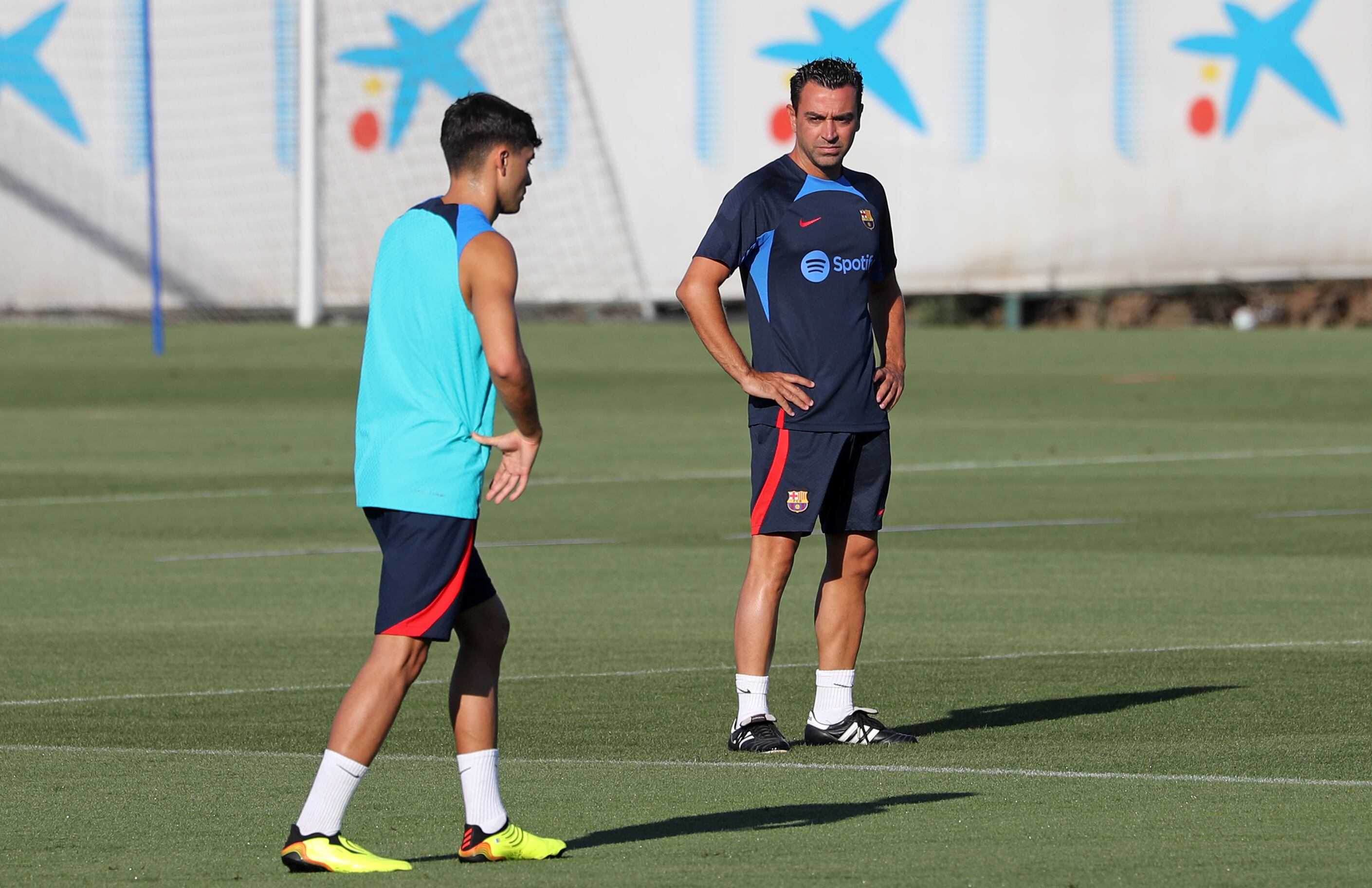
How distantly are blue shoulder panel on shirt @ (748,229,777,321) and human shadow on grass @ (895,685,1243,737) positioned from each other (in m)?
1.62

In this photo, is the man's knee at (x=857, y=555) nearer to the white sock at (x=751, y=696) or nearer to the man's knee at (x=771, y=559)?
the man's knee at (x=771, y=559)

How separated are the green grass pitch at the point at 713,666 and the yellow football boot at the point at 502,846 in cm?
5

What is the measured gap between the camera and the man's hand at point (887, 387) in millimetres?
8430

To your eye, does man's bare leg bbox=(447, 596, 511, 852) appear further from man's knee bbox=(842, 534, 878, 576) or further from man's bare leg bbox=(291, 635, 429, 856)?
man's knee bbox=(842, 534, 878, 576)

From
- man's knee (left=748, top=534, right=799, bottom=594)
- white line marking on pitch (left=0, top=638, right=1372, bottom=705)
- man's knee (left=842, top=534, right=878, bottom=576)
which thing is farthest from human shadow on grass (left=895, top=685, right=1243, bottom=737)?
white line marking on pitch (left=0, top=638, right=1372, bottom=705)

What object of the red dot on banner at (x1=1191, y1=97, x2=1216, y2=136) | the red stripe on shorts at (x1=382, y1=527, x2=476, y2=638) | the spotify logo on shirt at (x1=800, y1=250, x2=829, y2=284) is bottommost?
the red stripe on shorts at (x1=382, y1=527, x2=476, y2=638)

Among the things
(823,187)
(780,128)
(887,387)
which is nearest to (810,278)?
(823,187)

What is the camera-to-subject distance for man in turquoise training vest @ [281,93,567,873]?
5992mm

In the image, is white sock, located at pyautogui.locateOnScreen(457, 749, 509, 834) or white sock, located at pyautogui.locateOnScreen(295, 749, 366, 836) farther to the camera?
white sock, located at pyautogui.locateOnScreen(457, 749, 509, 834)

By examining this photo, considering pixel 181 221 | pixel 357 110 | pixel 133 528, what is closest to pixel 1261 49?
pixel 357 110

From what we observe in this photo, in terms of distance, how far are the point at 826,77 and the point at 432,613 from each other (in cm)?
304

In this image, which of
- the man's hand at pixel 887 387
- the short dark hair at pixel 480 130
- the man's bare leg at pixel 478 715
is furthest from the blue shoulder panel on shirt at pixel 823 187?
the man's bare leg at pixel 478 715

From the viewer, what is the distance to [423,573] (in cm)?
603

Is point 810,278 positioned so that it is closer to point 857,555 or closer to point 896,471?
point 857,555
